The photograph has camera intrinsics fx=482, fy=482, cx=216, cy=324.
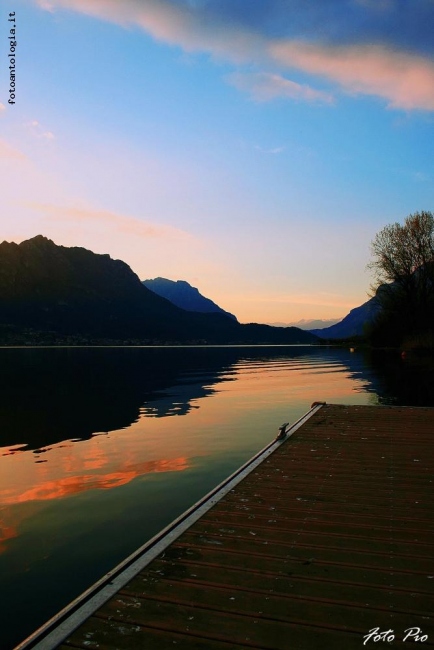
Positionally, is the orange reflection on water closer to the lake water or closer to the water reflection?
the lake water

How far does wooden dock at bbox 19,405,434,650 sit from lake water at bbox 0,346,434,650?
1884mm

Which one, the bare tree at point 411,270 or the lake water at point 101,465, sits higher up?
the bare tree at point 411,270

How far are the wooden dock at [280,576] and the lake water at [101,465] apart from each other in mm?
1884

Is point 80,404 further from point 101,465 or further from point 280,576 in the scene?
point 280,576

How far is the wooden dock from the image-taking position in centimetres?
425

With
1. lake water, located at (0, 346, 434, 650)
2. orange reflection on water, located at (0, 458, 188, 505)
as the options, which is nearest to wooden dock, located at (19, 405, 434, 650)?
lake water, located at (0, 346, 434, 650)

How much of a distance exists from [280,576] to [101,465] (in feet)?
31.7

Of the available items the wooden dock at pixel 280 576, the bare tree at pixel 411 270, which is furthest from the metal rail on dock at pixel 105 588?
the bare tree at pixel 411 270

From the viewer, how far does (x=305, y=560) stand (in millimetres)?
5773

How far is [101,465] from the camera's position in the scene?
552 inches

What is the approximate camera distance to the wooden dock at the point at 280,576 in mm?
4250

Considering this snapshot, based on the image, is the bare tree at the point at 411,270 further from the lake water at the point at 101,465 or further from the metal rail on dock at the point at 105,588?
the metal rail on dock at the point at 105,588

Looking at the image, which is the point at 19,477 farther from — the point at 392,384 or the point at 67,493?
the point at 392,384

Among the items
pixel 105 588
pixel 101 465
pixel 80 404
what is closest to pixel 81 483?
pixel 101 465
